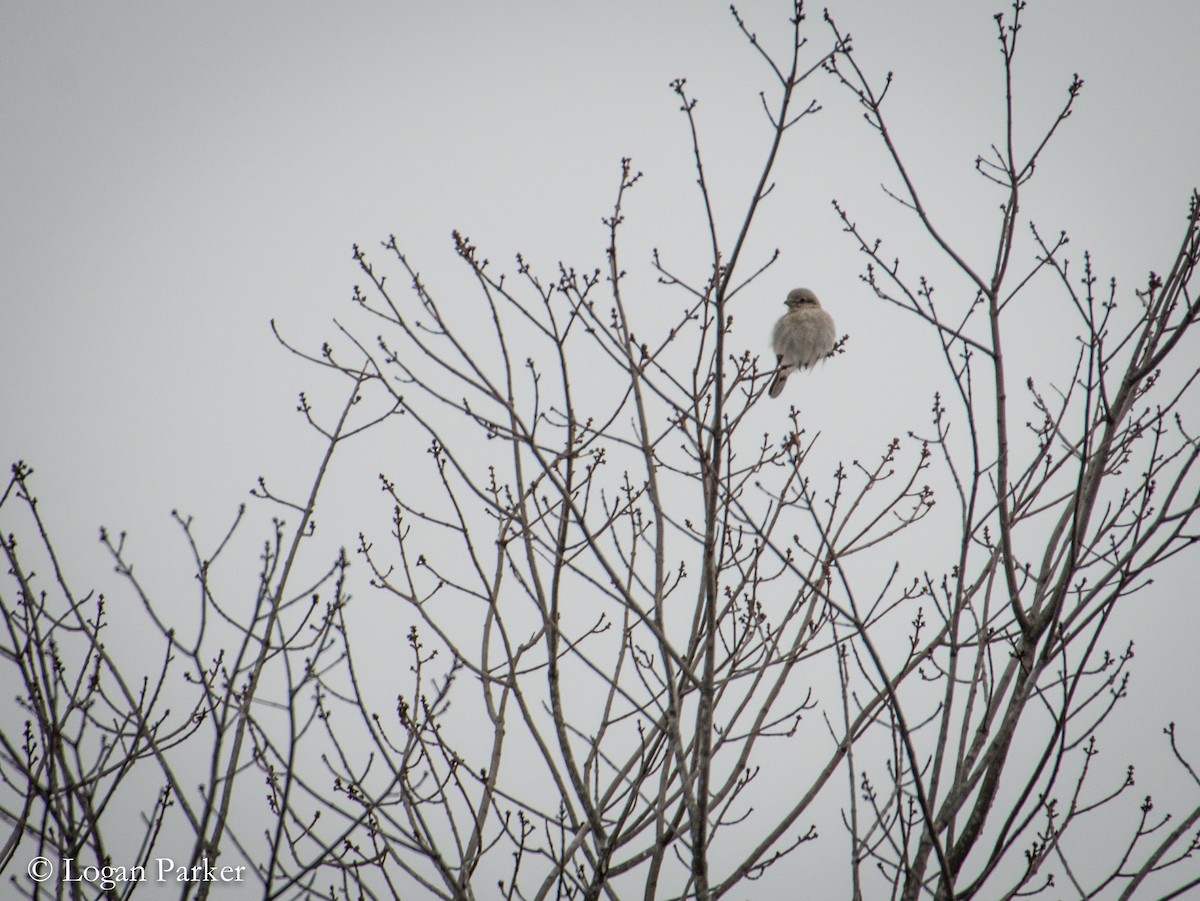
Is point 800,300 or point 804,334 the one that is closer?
point 804,334

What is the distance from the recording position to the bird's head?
945 centimetres

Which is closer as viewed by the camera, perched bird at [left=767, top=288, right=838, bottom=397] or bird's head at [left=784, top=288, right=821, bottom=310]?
perched bird at [left=767, top=288, right=838, bottom=397]

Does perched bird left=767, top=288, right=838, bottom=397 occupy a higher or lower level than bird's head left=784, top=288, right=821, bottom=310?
lower

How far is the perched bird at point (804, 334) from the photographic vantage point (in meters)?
9.16

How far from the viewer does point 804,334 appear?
30.1ft

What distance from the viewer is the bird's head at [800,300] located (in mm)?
9445

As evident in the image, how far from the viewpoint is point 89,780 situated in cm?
263

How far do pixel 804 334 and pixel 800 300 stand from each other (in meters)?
0.46

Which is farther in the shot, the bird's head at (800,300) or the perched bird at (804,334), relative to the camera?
the bird's head at (800,300)

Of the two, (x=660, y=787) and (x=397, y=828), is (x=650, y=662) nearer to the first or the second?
(x=660, y=787)

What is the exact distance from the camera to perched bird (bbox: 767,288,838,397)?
9.16m

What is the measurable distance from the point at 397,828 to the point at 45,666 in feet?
3.35

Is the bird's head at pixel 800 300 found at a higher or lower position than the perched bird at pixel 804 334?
higher

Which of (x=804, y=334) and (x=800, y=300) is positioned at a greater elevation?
(x=800, y=300)
